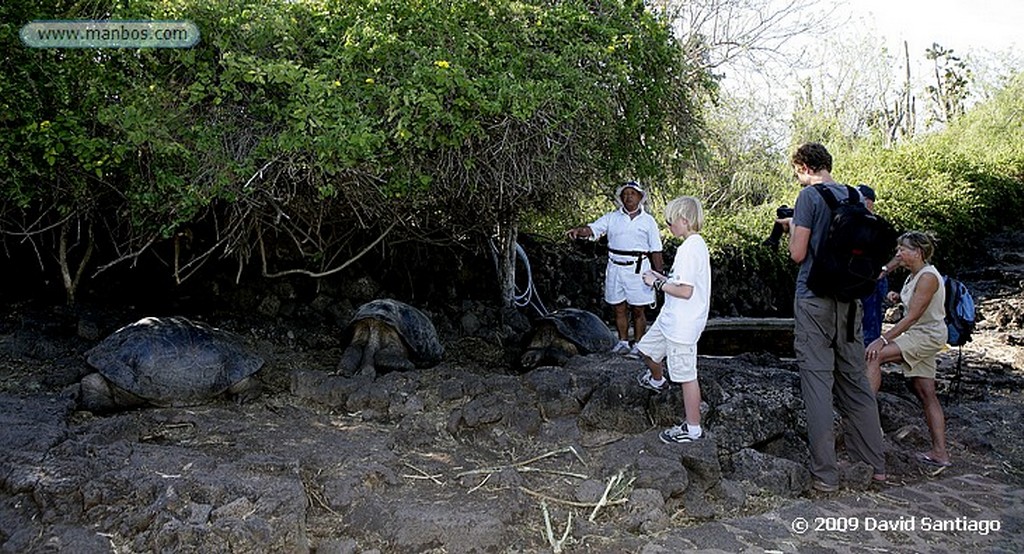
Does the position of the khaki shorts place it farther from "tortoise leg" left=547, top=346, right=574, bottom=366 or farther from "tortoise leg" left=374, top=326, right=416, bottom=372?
"tortoise leg" left=374, top=326, right=416, bottom=372

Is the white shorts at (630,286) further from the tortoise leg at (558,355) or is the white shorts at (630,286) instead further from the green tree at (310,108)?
the green tree at (310,108)

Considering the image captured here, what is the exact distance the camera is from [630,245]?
20.6 feet

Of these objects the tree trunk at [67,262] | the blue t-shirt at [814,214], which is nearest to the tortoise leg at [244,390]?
the tree trunk at [67,262]

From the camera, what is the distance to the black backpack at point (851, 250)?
3988 mm

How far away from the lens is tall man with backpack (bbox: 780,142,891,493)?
409 cm

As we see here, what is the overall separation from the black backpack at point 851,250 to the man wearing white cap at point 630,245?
2.19 metres

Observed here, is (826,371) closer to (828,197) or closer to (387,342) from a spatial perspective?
(828,197)

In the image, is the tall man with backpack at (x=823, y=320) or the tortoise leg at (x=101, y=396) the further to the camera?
the tortoise leg at (x=101, y=396)

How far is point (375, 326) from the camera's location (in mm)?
6023

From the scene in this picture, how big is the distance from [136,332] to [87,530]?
2167 millimetres

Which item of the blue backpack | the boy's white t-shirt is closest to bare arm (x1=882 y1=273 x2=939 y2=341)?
the blue backpack

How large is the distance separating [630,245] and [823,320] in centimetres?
227

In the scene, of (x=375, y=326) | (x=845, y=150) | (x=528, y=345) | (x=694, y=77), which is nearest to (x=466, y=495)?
(x=375, y=326)

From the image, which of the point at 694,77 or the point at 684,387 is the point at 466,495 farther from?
the point at 694,77
